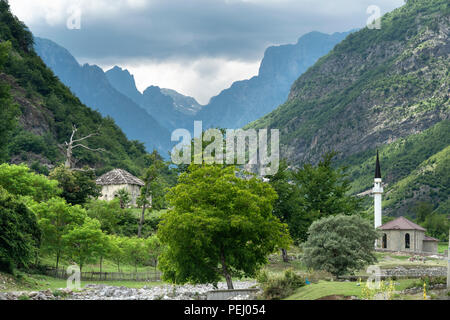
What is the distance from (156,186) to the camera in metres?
63.6

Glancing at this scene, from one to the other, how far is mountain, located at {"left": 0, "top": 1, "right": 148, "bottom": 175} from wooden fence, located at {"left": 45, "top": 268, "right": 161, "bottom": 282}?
39700mm

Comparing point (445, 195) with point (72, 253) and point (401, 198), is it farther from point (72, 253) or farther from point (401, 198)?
point (72, 253)

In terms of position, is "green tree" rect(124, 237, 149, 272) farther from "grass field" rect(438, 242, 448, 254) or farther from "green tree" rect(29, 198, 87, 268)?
"grass field" rect(438, 242, 448, 254)

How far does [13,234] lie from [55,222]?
11143 millimetres

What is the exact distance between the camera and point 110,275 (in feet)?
143

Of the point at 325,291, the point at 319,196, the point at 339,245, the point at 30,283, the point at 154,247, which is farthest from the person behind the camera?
the point at 319,196

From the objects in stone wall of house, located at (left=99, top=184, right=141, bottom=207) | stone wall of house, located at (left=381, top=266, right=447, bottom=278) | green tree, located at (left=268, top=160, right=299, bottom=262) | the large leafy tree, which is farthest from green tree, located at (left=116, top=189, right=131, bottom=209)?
the large leafy tree

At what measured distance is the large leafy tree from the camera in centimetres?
3083

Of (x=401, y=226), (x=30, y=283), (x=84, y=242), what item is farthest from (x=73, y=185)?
(x=401, y=226)

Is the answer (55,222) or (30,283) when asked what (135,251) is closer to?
(55,222)

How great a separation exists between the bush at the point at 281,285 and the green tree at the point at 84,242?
18294 mm
